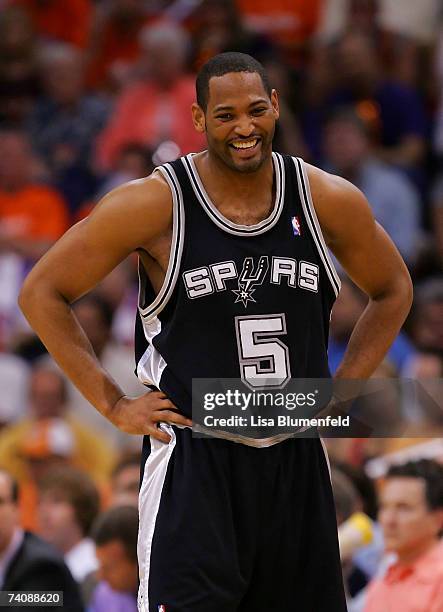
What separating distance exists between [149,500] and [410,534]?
1.38m

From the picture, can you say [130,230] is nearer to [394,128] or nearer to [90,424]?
[90,424]

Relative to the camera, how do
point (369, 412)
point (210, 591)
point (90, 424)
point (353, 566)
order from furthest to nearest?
point (90, 424) < point (353, 566) < point (369, 412) < point (210, 591)

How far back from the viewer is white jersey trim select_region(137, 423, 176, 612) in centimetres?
372

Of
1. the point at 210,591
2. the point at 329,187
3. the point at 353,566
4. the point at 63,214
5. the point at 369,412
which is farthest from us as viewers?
the point at 63,214

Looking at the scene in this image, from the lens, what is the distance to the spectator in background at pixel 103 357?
723 centimetres

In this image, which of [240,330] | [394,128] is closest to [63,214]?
[394,128]

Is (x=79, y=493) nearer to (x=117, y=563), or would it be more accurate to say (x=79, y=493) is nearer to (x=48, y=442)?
(x=117, y=563)

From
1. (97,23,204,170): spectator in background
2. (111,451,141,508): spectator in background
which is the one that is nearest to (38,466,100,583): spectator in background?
(111,451,141,508): spectator in background

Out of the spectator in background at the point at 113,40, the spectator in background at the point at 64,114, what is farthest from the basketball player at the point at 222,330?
the spectator in background at the point at 113,40

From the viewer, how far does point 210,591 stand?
361cm

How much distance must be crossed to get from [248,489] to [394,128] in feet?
19.3

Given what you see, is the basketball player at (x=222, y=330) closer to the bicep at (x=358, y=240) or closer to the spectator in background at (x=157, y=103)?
the bicep at (x=358, y=240)

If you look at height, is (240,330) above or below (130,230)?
below

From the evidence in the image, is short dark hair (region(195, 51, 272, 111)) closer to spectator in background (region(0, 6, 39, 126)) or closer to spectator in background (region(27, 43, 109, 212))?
spectator in background (region(27, 43, 109, 212))
